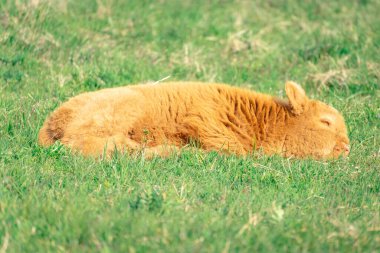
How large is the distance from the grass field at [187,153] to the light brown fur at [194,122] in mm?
250

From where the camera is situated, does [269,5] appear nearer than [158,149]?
No

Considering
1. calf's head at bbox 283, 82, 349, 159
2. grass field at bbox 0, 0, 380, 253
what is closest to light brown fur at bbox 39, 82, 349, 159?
calf's head at bbox 283, 82, 349, 159

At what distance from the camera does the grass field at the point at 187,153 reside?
4.74 metres

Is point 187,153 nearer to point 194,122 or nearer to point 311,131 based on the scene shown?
point 194,122

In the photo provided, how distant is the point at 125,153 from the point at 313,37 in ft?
16.5

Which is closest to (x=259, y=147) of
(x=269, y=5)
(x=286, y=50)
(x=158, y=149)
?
(x=158, y=149)

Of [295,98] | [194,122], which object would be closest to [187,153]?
[194,122]

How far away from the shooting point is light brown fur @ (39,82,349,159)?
21.8 ft

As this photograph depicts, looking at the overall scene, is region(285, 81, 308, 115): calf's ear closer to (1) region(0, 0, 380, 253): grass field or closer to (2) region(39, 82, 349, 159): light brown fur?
(2) region(39, 82, 349, 159): light brown fur

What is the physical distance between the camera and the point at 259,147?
6.95m


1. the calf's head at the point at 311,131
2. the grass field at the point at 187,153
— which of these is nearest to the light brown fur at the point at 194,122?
the calf's head at the point at 311,131

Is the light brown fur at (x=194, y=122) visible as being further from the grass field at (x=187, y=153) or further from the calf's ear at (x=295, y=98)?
the grass field at (x=187, y=153)

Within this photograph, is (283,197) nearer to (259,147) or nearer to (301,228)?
(301,228)

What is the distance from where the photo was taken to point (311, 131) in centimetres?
705
